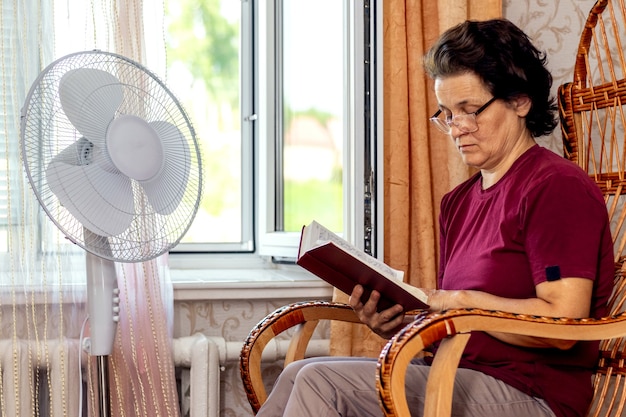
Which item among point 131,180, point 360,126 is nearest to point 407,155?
point 360,126

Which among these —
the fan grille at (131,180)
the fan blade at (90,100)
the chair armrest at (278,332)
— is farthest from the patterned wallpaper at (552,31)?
the fan blade at (90,100)

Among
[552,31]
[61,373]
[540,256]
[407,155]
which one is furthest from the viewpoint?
[552,31]

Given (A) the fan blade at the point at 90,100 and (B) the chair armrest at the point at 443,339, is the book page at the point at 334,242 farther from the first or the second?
(A) the fan blade at the point at 90,100

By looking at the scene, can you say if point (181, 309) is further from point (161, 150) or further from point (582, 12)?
point (582, 12)

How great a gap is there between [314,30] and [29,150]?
108 cm

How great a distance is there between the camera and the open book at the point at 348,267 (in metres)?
1.30

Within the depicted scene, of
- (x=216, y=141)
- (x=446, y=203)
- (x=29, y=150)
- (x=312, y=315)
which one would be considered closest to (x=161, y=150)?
(x=29, y=150)

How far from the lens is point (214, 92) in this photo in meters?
2.59

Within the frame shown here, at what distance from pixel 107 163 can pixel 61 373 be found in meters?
0.61

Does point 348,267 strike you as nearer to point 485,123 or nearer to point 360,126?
point 485,123

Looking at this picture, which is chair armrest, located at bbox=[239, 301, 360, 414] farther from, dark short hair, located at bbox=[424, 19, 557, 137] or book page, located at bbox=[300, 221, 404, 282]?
dark short hair, located at bbox=[424, 19, 557, 137]

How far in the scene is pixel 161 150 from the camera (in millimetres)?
1630

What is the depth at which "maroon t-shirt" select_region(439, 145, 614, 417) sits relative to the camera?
1.33m

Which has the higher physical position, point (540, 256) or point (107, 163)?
point (107, 163)
